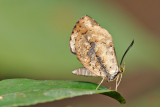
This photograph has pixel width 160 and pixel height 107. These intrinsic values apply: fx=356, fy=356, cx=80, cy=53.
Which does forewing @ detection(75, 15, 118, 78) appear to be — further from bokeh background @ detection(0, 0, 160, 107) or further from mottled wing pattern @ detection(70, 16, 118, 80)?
bokeh background @ detection(0, 0, 160, 107)

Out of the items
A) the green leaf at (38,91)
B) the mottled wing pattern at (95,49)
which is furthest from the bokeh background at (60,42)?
the green leaf at (38,91)

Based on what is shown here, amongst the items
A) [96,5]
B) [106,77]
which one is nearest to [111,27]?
[96,5]

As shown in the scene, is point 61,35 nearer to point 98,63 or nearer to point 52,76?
point 52,76

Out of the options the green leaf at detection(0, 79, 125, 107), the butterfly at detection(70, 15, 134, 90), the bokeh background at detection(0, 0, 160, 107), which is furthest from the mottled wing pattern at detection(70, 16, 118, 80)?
the bokeh background at detection(0, 0, 160, 107)

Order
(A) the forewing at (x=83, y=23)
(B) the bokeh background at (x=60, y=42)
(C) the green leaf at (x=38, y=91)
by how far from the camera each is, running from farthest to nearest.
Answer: (B) the bokeh background at (x=60, y=42), (A) the forewing at (x=83, y=23), (C) the green leaf at (x=38, y=91)

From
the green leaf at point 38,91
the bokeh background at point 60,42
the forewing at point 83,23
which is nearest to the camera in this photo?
the green leaf at point 38,91

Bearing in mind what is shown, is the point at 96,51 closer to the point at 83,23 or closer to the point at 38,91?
the point at 83,23

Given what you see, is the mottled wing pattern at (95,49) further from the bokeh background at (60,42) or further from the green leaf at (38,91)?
the bokeh background at (60,42)
